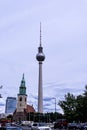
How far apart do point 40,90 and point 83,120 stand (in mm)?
106754

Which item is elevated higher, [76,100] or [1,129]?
[76,100]

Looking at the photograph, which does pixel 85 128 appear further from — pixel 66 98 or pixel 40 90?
pixel 40 90

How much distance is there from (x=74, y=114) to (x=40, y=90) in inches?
4215

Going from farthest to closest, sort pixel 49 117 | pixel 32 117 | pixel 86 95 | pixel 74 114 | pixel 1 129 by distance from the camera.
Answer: pixel 32 117 → pixel 49 117 → pixel 74 114 → pixel 86 95 → pixel 1 129

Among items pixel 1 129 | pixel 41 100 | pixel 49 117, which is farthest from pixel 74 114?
pixel 41 100

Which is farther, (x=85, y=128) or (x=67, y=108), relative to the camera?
(x=67, y=108)

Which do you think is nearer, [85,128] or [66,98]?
[85,128]

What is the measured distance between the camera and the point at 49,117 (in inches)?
6289

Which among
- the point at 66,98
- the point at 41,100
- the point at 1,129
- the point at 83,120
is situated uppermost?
the point at 41,100

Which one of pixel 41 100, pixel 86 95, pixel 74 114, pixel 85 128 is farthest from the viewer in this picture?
pixel 41 100

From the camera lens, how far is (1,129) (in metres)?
34.3

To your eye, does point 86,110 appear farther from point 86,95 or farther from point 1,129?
point 1,129

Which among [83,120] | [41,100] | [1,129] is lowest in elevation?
[1,129]

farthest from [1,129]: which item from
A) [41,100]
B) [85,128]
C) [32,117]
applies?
[41,100]
